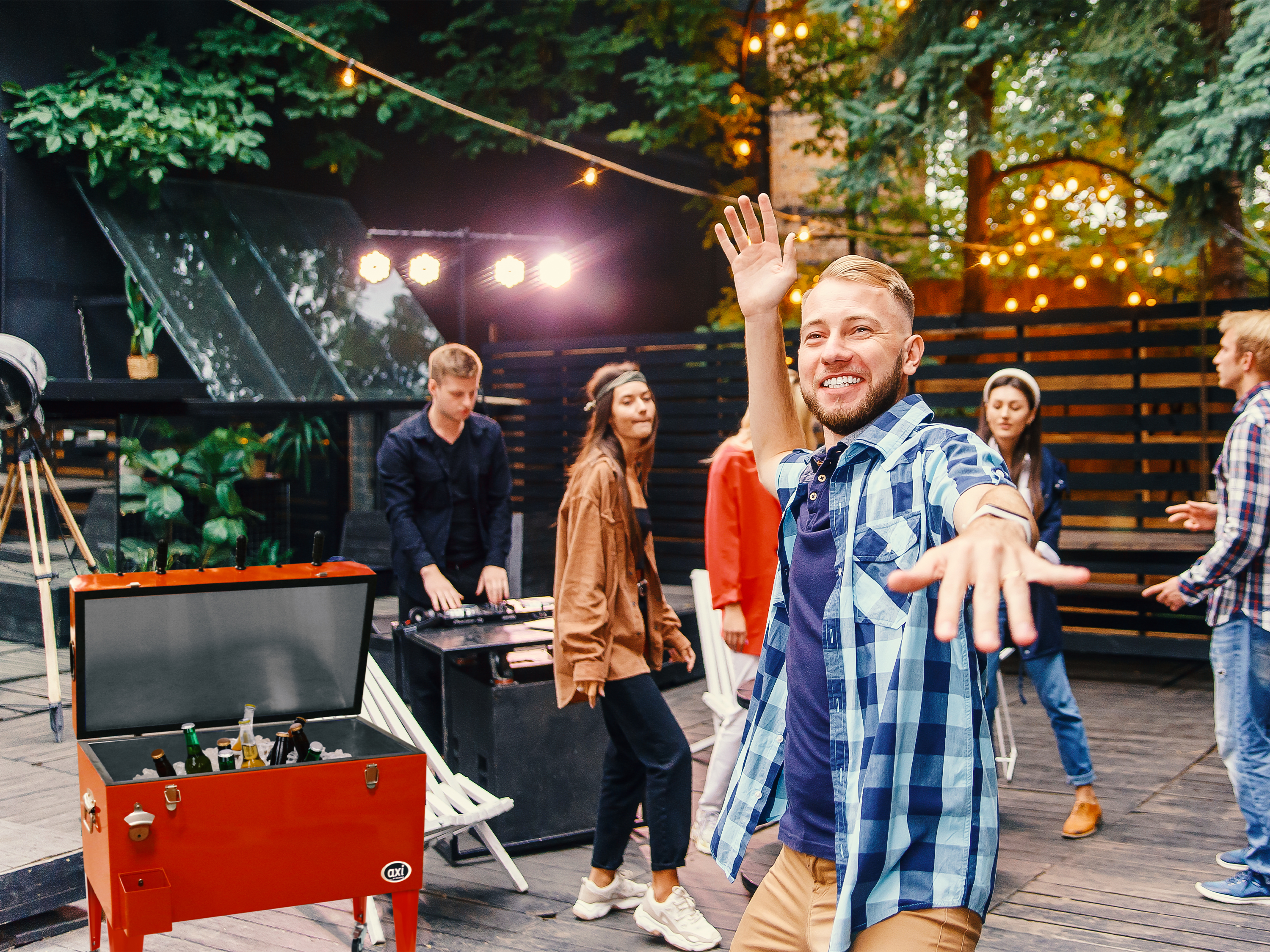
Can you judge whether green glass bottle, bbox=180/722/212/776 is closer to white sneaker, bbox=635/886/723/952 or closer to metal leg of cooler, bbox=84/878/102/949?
metal leg of cooler, bbox=84/878/102/949

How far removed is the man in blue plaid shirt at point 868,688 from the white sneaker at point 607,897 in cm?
192

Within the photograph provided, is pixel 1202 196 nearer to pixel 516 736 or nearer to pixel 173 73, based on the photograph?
pixel 516 736

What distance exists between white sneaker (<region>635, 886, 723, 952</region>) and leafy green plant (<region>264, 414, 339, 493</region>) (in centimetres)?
686

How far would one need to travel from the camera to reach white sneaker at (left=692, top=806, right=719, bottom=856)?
4.57 m

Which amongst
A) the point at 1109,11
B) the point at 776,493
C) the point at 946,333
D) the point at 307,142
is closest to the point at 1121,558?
the point at 946,333

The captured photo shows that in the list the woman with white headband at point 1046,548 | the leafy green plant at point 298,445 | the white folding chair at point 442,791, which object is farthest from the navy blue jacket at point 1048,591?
the leafy green plant at point 298,445

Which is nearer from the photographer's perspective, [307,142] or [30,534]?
[30,534]

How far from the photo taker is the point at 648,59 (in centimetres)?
1145

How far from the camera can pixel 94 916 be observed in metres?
2.96

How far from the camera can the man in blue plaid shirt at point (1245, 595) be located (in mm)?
3760

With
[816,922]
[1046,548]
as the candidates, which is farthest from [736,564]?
[816,922]

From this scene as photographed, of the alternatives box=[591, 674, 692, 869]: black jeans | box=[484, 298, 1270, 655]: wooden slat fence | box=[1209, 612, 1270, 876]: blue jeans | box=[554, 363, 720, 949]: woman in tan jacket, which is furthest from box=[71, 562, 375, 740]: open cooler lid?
box=[484, 298, 1270, 655]: wooden slat fence

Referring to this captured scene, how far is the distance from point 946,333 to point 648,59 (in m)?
4.59

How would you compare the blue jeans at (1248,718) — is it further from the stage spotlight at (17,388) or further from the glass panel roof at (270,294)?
the glass panel roof at (270,294)
